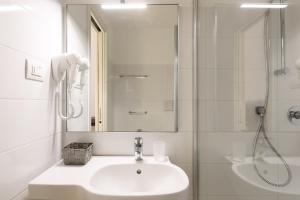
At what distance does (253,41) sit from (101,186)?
3.36ft

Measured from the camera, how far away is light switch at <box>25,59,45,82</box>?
3.41 ft

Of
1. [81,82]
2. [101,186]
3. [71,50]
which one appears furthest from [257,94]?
[71,50]

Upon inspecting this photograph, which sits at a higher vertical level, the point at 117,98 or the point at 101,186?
the point at 117,98

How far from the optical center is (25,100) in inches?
40.4

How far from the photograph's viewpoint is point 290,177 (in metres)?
0.87

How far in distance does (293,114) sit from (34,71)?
3.75 ft

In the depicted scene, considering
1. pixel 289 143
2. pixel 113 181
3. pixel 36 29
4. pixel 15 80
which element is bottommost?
pixel 113 181

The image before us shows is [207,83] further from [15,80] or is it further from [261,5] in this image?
[15,80]

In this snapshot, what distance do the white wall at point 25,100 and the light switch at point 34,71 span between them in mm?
23

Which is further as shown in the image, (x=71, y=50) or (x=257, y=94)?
(x=71, y=50)

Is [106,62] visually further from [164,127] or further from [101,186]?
[101,186]

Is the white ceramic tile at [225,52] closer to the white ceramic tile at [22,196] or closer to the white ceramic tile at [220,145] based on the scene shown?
the white ceramic tile at [220,145]

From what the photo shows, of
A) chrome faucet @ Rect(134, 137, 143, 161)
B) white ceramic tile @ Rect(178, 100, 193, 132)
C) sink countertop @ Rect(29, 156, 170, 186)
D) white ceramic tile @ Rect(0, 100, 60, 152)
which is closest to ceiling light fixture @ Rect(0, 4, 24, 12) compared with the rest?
white ceramic tile @ Rect(0, 100, 60, 152)

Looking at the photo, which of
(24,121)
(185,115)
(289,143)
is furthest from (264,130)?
(24,121)
